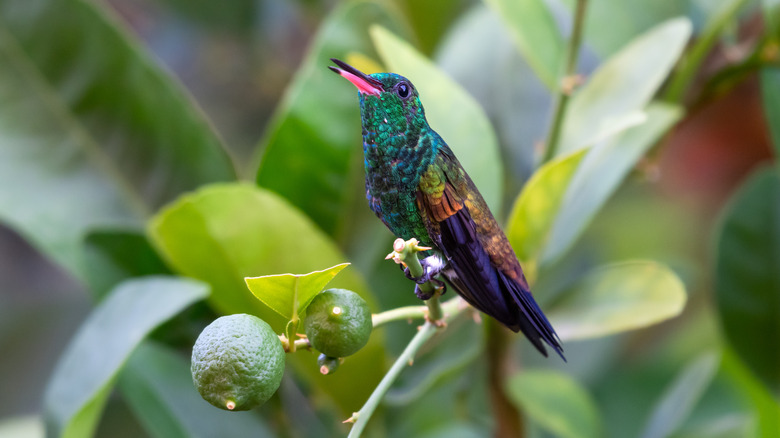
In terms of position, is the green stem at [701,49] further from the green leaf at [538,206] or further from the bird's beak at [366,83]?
the bird's beak at [366,83]

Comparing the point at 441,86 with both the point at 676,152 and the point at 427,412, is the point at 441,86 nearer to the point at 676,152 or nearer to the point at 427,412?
the point at 427,412

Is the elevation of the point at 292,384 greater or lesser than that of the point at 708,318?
greater

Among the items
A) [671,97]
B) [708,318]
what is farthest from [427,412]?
[708,318]

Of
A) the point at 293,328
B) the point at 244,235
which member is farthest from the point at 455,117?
the point at 293,328

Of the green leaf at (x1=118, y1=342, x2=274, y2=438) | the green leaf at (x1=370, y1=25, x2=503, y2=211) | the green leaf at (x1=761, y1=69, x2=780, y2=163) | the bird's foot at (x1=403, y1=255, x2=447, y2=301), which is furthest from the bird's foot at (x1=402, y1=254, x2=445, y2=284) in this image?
the green leaf at (x1=761, y1=69, x2=780, y2=163)

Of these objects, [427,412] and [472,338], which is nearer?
[472,338]

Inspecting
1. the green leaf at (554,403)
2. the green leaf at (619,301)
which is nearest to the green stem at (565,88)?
the green leaf at (619,301)

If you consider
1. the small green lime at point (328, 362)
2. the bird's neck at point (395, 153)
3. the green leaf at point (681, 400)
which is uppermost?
the bird's neck at point (395, 153)
